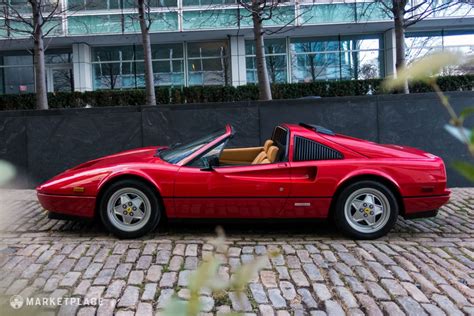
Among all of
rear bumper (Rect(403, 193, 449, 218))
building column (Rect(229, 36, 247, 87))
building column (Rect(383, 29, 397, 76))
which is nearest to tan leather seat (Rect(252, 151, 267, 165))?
rear bumper (Rect(403, 193, 449, 218))

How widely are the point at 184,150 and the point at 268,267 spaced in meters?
1.89

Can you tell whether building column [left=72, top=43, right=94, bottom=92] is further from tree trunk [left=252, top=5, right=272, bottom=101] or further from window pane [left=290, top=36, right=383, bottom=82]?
tree trunk [left=252, top=5, right=272, bottom=101]

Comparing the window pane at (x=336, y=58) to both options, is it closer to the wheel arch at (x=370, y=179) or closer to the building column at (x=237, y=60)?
the building column at (x=237, y=60)

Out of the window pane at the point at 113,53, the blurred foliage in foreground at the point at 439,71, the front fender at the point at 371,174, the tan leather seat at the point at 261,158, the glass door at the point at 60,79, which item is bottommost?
the front fender at the point at 371,174

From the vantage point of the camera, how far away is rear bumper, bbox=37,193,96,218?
525 cm

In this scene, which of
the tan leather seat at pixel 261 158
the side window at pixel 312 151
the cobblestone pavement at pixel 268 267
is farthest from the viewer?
the tan leather seat at pixel 261 158

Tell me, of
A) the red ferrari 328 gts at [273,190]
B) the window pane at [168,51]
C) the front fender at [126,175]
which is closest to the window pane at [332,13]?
the window pane at [168,51]

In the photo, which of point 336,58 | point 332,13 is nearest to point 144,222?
point 332,13

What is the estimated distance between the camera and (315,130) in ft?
18.3

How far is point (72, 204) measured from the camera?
5.27 m

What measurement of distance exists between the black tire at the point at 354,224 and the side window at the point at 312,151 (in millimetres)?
403

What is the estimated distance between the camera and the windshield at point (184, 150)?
5438 mm

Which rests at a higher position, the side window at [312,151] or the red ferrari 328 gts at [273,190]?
the side window at [312,151]

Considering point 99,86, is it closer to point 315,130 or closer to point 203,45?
point 203,45
